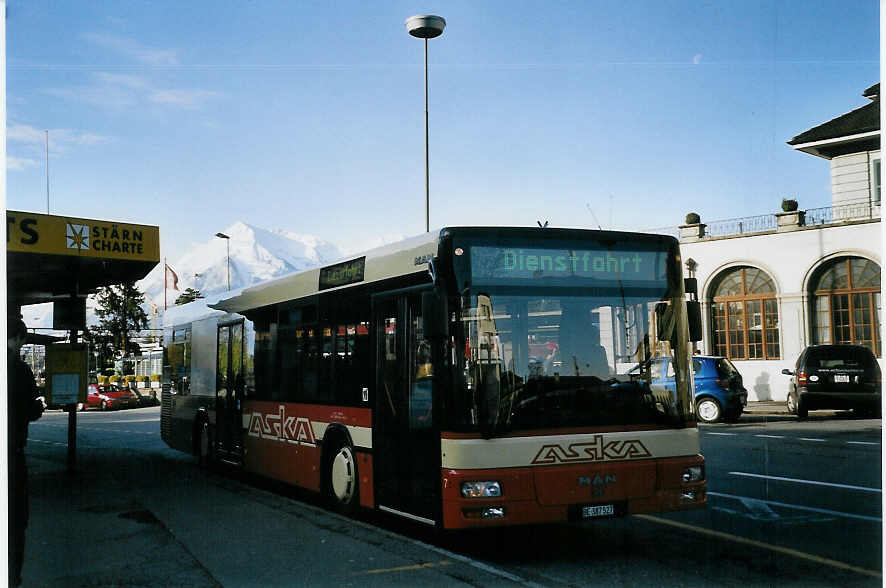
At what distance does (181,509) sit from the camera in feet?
35.7

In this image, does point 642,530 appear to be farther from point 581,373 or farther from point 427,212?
point 427,212

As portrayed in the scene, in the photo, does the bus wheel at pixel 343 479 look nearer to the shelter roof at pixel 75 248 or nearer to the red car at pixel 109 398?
the shelter roof at pixel 75 248

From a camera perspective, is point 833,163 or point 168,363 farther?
point 833,163

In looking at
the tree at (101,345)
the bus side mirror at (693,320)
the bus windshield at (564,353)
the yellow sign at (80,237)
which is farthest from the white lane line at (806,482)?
the tree at (101,345)

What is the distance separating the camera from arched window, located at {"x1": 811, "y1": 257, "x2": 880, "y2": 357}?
30.4 meters

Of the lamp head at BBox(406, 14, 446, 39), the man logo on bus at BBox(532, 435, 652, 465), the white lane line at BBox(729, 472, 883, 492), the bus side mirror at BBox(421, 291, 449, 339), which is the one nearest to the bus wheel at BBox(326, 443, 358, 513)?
the bus side mirror at BBox(421, 291, 449, 339)

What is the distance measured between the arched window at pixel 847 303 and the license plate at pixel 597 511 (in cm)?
2561

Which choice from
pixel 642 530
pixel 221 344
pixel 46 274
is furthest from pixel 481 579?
pixel 46 274

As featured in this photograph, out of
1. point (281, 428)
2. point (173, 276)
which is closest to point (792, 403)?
point (281, 428)

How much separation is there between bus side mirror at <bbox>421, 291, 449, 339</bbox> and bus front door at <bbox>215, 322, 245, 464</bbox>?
6.41 meters

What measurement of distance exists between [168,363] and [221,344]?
3.70 meters

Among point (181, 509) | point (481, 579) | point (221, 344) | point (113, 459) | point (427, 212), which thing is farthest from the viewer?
point (427, 212)

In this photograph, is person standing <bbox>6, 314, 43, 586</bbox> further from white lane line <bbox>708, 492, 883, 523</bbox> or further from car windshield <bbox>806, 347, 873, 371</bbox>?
car windshield <bbox>806, 347, 873, 371</bbox>

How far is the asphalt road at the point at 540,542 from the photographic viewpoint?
23.4 feet
